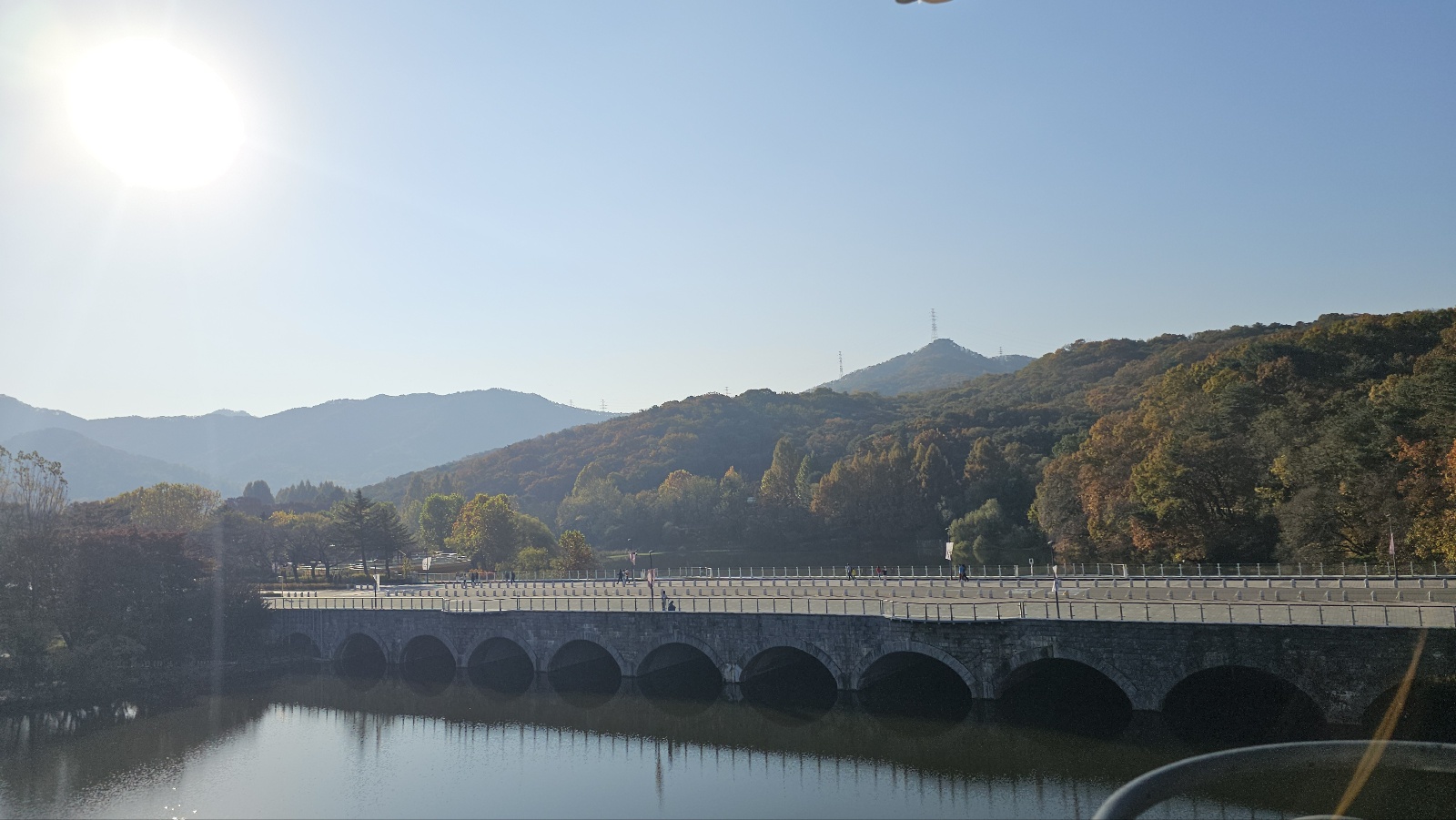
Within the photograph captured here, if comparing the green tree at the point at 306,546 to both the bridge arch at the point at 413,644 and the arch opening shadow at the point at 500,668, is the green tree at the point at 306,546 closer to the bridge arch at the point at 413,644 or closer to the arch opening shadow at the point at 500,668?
the bridge arch at the point at 413,644

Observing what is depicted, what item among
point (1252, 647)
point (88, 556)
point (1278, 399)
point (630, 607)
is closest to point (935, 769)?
point (1252, 647)

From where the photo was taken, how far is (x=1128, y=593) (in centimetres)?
4238

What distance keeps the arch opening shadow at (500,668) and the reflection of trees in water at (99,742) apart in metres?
10.9

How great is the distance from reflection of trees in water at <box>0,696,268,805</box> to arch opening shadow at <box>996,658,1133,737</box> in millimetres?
33646

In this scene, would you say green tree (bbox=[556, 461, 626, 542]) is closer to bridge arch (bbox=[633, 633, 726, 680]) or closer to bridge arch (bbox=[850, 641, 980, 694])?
bridge arch (bbox=[633, 633, 726, 680])

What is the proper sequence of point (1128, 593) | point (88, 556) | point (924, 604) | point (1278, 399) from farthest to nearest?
point (1278, 399)
point (88, 556)
point (1128, 593)
point (924, 604)

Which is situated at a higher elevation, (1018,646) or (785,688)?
(1018,646)

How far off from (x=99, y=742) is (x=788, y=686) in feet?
102

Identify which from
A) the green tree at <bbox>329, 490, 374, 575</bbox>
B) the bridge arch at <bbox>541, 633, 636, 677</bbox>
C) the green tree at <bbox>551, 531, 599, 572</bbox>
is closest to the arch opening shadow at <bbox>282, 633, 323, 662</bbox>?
the bridge arch at <bbox>541, 633, 636, 677</bbox>

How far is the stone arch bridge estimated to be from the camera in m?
29.8

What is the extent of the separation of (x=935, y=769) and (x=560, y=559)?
64.0m

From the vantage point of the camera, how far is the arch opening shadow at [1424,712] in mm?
28109

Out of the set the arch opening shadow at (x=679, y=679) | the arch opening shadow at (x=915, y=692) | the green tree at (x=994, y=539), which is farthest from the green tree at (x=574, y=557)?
the arch opening shadow at (x=915, y=692)

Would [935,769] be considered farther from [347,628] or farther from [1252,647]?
[347,628]
